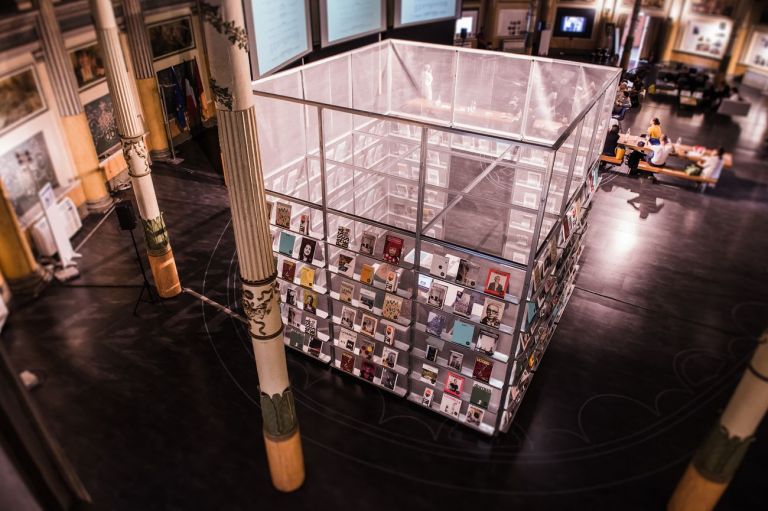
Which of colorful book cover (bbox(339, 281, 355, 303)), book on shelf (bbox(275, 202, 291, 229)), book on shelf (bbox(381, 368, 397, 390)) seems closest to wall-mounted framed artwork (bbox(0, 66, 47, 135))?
book on shelf (bbox(275, 202, 291, 229))

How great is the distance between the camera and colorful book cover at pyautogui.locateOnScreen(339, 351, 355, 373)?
6.99 meters

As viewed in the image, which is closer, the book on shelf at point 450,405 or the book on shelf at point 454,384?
the book on shelf at point 454,384

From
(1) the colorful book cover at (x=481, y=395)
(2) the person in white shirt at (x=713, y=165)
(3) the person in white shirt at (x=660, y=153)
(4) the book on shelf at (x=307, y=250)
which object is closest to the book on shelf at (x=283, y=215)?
(4) the book on shelf at (x=307, y=250)

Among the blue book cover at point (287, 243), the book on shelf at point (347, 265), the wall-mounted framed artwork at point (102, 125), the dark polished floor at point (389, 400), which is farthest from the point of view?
the wall-mounted framed artwork at point (102, 125)

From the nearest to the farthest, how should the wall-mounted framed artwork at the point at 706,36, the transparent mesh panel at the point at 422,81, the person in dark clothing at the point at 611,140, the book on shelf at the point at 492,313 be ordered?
the book on shelf at the point at 492,313 → the transparent mesh panel at the point at 422,81 → the person in dark clothing at the point at 611,140 → the wall-mounted framed artwork at the point at 706,36

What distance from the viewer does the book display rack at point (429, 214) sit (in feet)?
19.1

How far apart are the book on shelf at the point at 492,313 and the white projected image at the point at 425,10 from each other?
6.94m

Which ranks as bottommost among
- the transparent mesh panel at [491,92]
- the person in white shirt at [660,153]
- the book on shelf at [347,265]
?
the person in white shirt at [660,153]

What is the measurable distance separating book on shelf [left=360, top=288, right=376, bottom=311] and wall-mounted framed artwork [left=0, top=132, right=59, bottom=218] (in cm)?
589

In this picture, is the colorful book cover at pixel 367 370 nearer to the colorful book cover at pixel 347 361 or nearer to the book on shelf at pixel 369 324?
the colorful book cover at pixel 347 361

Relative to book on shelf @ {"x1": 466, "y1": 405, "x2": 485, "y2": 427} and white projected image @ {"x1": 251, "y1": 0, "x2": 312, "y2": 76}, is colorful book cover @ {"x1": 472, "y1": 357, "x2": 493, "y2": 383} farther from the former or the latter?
white projected image @ {"x1": 251, "y1": 0, "x2": 312, "y2": 76}

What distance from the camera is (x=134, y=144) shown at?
714 cm

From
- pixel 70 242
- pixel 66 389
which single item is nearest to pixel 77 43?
pixel 70 242

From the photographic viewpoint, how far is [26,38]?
8359 millimetres
